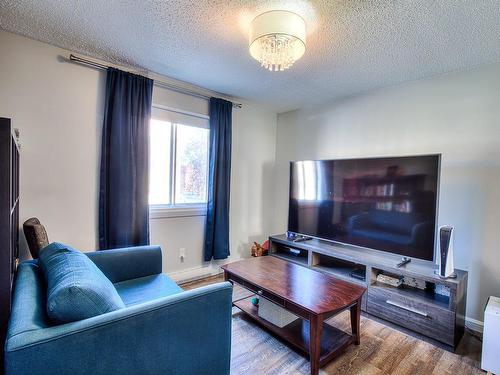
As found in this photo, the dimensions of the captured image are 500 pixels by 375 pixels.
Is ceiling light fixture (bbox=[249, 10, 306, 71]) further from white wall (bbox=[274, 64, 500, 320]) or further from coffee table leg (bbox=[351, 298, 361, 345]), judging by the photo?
coffee table leg (bbox=[351, 298, 361, 345])

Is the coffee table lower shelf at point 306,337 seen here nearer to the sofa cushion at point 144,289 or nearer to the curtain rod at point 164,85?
the sofa cushion at point 144,289

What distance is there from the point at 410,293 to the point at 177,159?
2661 millimetres

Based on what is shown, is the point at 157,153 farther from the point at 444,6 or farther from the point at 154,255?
the point at 444,6

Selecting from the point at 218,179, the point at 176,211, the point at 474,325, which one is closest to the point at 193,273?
the point at 176,211

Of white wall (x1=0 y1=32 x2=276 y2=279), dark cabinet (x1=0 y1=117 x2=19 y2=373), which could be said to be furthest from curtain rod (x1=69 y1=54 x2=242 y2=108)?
dark cabinet (x1=0 y1=117 x2=19 y2=373)

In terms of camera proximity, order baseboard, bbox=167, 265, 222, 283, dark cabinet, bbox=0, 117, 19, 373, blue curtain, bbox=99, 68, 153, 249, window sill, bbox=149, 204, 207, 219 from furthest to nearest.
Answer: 1. baseboard, bbox=167, 265, 222, 283
2. window sill, bbox=149, 204, 207, 219
3. blue curtain, bbox=99, 68, 153, 249
4. dark cabinet, bbox=0, 117, 19, 373

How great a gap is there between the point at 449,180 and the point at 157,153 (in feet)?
9.55

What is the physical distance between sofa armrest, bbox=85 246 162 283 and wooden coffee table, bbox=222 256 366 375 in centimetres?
63

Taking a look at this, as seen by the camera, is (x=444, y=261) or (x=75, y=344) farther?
(x=444, y=261)

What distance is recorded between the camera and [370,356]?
73.5 inches

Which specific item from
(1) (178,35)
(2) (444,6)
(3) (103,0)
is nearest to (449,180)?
(2) (444,6)

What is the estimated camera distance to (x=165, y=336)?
1.18 m

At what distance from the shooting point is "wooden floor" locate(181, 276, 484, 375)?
173 cm

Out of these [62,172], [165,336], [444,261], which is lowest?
[165,336]
